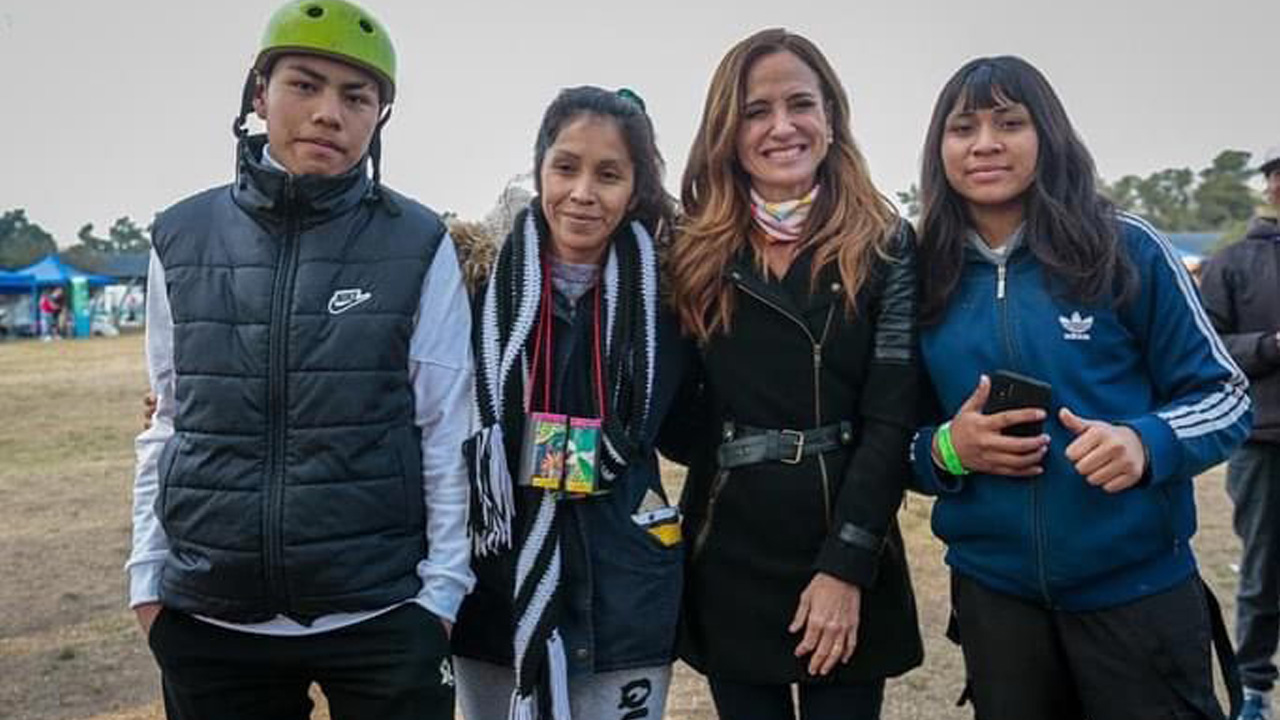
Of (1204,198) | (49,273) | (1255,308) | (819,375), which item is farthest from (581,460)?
(1204,198)

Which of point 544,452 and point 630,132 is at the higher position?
point 630,132

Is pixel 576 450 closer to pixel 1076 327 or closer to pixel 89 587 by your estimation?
pixel 1076 327

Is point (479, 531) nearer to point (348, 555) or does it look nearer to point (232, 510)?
point (348, 555)

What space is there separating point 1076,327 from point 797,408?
65 cm

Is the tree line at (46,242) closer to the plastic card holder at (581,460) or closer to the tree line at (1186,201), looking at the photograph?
the tree line at (1186,201)

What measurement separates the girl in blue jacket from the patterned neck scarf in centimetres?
33

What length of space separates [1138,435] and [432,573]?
156 centimetres

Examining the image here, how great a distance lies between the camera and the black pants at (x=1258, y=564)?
4441mm

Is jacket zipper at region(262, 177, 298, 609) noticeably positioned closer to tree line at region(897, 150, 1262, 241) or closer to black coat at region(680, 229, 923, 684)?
black coat at region(680, 229, 923, 684)

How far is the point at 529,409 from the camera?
2.36m

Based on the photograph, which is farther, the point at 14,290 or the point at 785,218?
the point at 14,290

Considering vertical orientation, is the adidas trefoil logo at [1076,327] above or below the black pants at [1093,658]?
above

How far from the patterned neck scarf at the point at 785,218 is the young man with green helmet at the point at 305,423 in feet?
2.51

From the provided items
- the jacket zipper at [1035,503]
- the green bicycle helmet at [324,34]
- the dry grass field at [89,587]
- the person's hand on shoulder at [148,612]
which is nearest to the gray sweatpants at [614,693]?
the person's hand on shoulder at [148,612]
